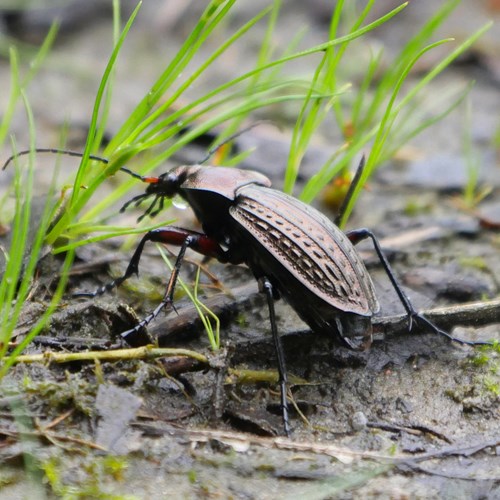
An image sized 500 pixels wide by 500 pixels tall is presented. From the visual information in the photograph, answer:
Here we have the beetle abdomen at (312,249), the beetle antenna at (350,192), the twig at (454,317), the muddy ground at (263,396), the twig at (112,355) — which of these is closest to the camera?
the muddy ground at (263,396)

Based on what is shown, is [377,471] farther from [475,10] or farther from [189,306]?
[475,10]

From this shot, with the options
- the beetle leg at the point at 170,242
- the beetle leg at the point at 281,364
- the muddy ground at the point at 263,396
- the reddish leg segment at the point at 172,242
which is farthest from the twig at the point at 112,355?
the beetle leg at the point at 170,242

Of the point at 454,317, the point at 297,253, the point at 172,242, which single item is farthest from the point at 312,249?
the point at 454,317

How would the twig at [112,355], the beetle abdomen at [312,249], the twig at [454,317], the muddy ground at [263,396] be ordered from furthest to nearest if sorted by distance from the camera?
1. the twig at [454,317]
2. the beetle abdomen at [312,249]
3. the twig at [112,355]
4. the muddy ground at [263,396]

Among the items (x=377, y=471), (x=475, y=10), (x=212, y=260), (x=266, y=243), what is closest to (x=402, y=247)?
(x=212, y=260)

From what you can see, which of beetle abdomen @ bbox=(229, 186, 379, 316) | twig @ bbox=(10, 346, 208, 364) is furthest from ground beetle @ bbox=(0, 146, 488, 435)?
twig @ bbox=(10, 346, 208, 364)

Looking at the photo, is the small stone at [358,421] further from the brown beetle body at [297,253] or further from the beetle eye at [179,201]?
the beetle eye at [179,201]

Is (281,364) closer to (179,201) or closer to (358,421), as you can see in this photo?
(358,421)
